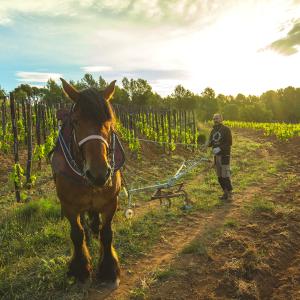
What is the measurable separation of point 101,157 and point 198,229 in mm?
3524

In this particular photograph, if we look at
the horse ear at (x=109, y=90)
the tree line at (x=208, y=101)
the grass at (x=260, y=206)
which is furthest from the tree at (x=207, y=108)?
the horse ear at (x=109, y=90)

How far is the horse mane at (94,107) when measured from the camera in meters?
3.40

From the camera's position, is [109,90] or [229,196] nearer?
[109,90]

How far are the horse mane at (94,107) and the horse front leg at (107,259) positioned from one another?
4.66ft

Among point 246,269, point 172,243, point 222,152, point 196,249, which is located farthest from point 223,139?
point 246,269

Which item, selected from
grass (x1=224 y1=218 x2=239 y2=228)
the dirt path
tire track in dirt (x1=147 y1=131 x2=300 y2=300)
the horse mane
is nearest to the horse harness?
the horse mane

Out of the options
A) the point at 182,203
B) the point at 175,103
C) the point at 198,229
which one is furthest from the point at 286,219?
the point at 175,103

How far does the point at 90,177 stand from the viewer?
3121 millimetres

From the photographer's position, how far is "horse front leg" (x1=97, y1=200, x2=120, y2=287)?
13.7 ft

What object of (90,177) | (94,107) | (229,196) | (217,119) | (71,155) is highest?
(94,107)

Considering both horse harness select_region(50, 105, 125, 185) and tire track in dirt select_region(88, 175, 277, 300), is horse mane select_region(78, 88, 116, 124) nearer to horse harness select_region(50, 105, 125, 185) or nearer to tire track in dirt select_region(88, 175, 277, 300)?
horse harness select_region(50, 105, 125, 185)

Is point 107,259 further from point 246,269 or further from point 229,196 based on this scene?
point 229,196

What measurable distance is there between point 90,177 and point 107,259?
65.7 inches

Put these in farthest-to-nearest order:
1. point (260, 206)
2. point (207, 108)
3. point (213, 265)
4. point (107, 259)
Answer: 1. point (207, 108)
2. point (260, 206)
3. point (213, 265)
4. point (107, 259)
